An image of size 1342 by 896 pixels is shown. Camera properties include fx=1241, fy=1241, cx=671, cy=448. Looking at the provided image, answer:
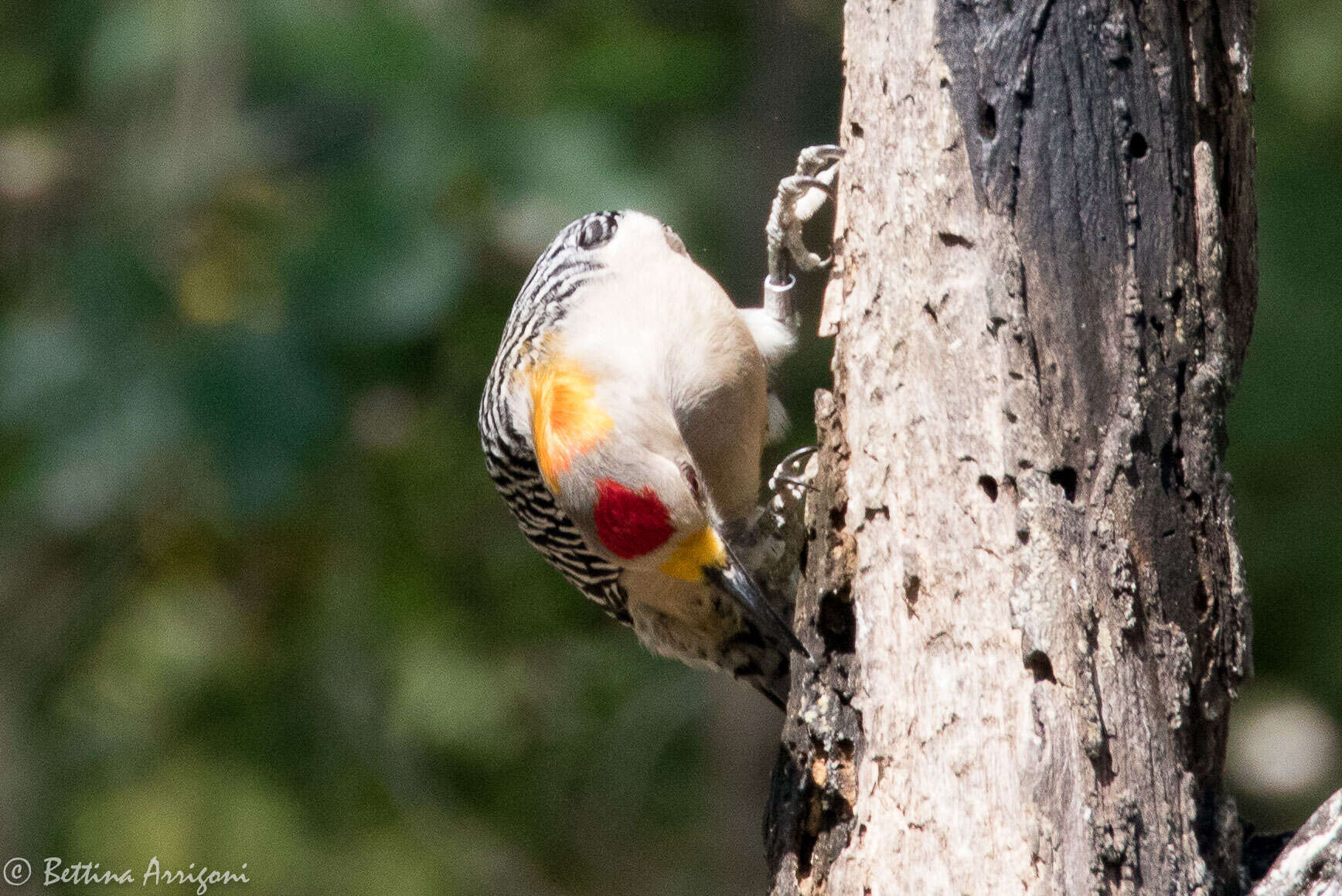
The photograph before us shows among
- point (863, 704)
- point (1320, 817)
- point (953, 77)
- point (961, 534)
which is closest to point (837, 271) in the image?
point (953, 77)

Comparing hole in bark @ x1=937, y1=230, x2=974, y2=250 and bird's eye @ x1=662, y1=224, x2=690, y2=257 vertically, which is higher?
bird's eye @ x1=662, y1=224, x2=690, y2=257

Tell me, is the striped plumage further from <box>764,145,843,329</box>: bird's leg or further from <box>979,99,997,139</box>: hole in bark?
<box>979,99,997,139</box>: hole in bark

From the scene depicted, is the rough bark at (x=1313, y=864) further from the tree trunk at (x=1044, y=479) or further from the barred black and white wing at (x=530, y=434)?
the barred black and white wing at (x=530, y=434)

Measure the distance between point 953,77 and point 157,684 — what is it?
5547 mm

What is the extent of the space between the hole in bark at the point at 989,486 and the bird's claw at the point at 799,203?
1362 millimetres

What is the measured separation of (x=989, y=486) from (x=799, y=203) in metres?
1.61

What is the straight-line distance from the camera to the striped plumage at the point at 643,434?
306 cm

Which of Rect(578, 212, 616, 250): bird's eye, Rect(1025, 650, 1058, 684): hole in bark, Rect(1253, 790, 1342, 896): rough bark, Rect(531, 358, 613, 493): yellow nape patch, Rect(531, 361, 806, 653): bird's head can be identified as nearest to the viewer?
Rect(1253, 790, 1342, 896): rough bark

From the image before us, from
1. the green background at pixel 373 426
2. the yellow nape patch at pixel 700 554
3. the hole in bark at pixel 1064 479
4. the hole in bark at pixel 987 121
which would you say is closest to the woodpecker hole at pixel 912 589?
the hole in bark at pixel 1064 479

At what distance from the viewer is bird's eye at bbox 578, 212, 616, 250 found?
12.8 ft

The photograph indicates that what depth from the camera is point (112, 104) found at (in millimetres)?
6422

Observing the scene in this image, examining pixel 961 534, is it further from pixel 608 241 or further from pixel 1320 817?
pixel 608 241

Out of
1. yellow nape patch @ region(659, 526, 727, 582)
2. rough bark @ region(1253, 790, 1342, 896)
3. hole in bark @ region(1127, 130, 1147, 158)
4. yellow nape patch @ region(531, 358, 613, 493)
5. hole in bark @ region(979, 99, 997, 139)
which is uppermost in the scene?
hole in bark @ region(979, 99, 997, 139)

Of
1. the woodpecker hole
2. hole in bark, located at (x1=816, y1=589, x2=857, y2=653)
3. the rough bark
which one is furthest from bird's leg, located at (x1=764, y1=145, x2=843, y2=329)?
the rough bark
